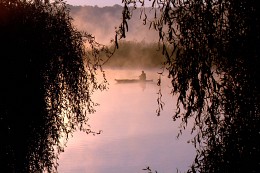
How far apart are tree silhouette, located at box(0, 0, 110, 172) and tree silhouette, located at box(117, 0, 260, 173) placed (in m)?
6.26

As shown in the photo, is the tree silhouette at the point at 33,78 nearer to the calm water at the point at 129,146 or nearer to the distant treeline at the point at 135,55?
the calm water at the point at 129,146

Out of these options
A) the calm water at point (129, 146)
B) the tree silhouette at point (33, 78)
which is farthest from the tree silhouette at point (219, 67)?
the calm water at point (129, 146)

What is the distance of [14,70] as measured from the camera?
1406 cm

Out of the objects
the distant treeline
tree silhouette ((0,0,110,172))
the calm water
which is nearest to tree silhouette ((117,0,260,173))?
→ tree silhouette ((0,0,110,172))

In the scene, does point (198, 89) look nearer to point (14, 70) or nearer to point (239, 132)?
point (239, 132)

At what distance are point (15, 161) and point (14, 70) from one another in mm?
2752

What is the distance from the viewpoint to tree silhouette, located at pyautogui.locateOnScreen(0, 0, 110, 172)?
549 inches

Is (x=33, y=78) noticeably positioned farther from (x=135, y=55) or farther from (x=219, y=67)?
(x=135, y=55)

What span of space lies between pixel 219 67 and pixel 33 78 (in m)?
6.97

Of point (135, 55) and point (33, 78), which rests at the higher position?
point (33, 78)

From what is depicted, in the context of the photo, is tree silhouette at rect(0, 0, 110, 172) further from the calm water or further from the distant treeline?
the distant treeline

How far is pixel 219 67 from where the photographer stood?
9.69 m

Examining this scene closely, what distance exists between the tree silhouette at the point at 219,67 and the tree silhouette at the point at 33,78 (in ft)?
20.5

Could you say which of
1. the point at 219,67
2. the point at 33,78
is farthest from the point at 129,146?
the point at 219,67
